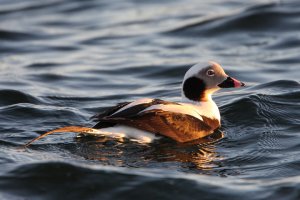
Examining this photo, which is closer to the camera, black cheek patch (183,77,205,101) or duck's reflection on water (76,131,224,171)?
duck's reflection on water (76,131,224,171)

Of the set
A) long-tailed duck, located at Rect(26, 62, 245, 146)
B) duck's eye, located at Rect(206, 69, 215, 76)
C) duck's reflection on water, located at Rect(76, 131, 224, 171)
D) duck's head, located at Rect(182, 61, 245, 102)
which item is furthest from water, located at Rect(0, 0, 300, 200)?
duck's eye, located at Rect(206, 69, 215, 76)

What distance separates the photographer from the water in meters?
7.07

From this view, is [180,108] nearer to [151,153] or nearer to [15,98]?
[151,153]

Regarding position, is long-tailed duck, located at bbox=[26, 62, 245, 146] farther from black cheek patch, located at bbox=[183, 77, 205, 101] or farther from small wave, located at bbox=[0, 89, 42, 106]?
small wave, located at bbox=[0, 89, 42, 106]

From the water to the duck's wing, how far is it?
124 mm

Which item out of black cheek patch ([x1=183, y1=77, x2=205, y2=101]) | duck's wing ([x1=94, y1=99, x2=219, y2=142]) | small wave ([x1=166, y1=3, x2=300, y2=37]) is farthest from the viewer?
small wave ([x1=166, y1=3, x2=300, y2=37])

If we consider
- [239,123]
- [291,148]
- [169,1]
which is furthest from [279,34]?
[291,148]

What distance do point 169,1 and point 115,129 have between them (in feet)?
32.5

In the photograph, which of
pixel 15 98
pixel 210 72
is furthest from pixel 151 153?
pixel 15 98

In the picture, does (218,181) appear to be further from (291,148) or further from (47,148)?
(47,148)

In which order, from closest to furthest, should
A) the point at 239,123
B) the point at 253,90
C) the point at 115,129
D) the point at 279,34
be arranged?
the point at 115,129 < the point at 239,123 < the point at 253,90 < the point at 279,34

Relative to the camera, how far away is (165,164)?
24.9 feet

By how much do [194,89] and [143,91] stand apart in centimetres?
235

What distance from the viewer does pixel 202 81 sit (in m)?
9.01
